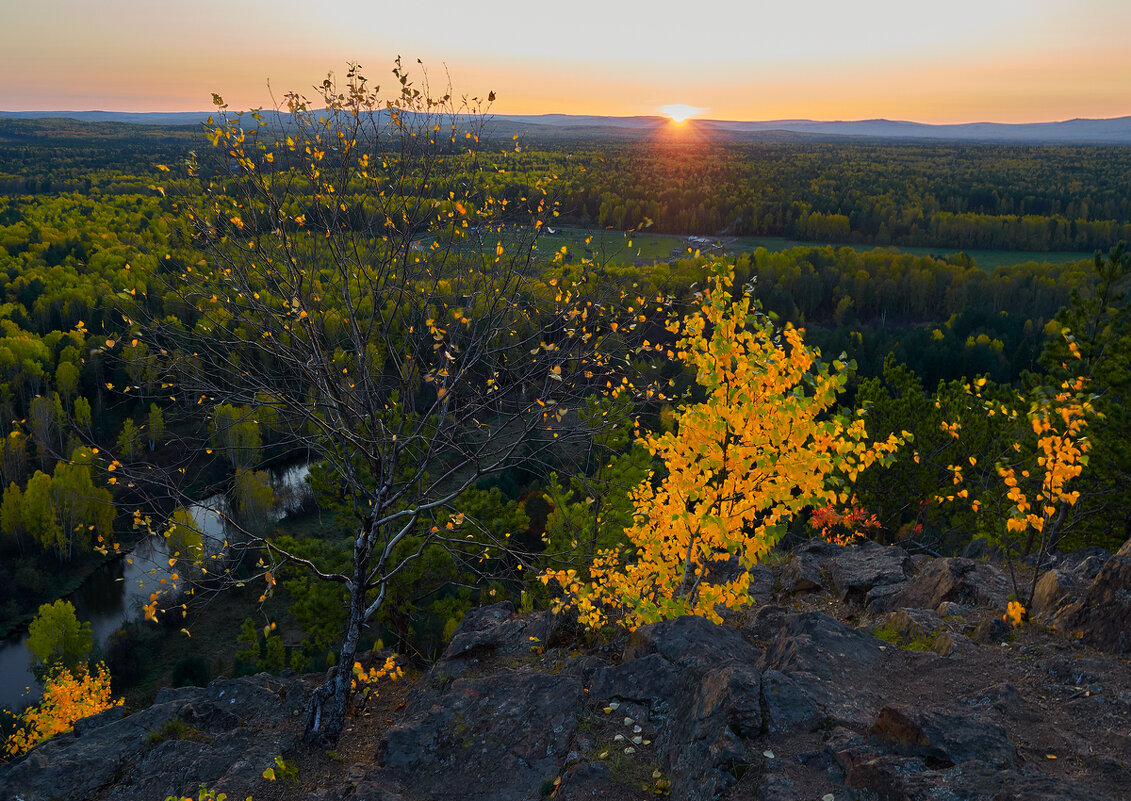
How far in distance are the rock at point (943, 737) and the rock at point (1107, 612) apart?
2.98 m

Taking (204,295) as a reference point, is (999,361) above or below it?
below

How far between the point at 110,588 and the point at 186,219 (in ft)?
172

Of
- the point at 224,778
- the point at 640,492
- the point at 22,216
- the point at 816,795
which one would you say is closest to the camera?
the point at 816,795

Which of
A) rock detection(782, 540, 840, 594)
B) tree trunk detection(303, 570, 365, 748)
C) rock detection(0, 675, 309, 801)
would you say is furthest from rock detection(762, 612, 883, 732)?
rock detection(0, 675, 309, 801)

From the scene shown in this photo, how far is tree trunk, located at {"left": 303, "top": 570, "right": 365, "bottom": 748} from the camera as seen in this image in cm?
990

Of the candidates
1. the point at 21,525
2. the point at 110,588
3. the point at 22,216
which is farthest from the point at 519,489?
the point at 22,216

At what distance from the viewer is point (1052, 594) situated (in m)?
10.4

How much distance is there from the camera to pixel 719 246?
32.6 feet

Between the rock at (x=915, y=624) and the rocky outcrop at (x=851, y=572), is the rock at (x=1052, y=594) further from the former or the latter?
the rocky outcrop at (x=851, y=572)

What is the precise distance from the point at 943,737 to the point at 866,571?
363 inches

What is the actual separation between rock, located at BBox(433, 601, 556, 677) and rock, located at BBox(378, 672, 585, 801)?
2671mm

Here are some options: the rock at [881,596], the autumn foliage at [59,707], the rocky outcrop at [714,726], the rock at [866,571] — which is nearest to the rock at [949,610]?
the rocky outcrop at [714,726]

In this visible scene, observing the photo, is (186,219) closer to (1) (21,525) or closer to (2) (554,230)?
(2) (554,230)

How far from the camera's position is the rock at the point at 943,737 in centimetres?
649
